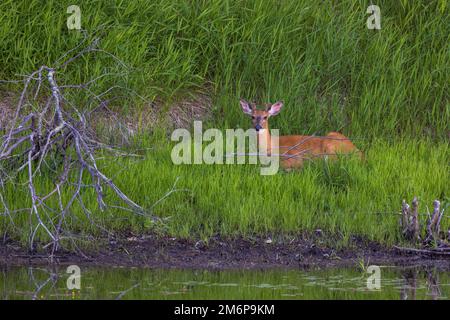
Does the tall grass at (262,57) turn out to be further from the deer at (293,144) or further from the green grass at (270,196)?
the green grass at (270,196)

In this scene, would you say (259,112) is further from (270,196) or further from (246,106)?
(270,196)

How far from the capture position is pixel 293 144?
12.6 metres

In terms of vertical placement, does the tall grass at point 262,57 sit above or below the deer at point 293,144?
above

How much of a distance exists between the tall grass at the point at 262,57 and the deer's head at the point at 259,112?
0.36 meters

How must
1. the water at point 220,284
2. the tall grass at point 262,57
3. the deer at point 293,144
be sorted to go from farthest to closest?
the tall grass at point 262,57 → the deer at point 293,144 → the water at point 220,284

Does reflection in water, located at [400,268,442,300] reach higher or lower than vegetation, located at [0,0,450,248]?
lower

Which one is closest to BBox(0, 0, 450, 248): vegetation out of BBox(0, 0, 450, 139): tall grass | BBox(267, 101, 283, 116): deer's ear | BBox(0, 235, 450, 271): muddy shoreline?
BBox(0, 0, 450, 139): tall grass

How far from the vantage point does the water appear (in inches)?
338

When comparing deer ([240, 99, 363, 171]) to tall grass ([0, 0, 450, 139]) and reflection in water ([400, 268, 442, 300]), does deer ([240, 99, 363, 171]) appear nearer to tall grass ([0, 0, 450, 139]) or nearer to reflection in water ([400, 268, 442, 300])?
tall grass ([0, 0, 450, 139])

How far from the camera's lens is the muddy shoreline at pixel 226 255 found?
990 centimetres

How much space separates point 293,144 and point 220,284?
391 cm

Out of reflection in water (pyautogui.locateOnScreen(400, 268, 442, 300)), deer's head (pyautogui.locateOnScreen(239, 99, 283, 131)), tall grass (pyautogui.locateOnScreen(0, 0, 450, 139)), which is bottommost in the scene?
reflection in water (pyautogui.locateOnScreen(400, 268, 442, 300))

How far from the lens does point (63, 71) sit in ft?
41.9

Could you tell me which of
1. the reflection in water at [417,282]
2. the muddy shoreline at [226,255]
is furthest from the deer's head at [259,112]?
the reflection in water at [417,282]
